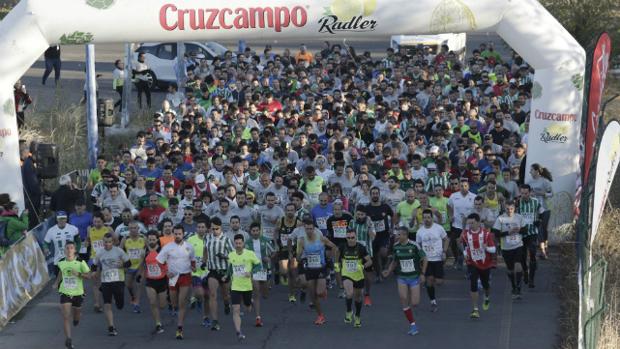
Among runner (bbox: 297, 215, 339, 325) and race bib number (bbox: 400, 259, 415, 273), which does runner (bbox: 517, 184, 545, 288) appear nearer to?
race bib number (bbox: 400, 259, 415, 273)

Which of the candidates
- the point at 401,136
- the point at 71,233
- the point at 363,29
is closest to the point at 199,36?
the point at 363,29

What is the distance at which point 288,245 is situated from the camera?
760 inches

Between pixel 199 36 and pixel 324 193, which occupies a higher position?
pixel 199 36

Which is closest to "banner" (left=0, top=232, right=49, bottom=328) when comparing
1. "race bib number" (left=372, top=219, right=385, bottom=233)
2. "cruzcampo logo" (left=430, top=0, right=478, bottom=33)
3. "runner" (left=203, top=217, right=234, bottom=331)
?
"runner" (left=203, top=217, right=234, bottom=331)

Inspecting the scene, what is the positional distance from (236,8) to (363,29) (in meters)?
2.08

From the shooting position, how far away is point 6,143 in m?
20.7

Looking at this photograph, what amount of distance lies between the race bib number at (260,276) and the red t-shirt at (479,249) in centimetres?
290

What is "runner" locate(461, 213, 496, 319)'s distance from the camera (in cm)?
1828

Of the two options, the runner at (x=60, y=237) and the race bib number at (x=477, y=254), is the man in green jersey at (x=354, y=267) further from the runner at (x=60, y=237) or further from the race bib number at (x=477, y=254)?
the runner at (x=60, y=237)

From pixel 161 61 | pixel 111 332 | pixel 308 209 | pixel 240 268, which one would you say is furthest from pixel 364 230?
pixel 161 61

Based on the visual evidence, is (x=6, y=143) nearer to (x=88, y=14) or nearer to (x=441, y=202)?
(x=88, y=14)

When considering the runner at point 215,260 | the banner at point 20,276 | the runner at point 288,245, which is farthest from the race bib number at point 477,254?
the banner at point 20,276

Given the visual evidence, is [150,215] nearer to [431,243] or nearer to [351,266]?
[351,266]

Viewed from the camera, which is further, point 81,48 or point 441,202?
point 81,48
